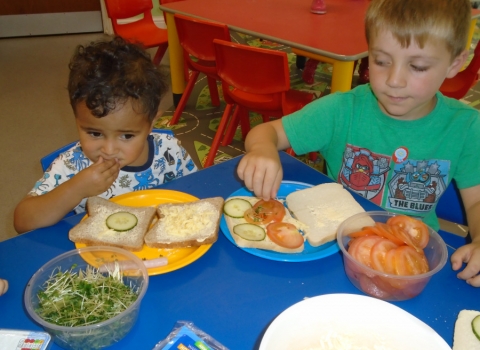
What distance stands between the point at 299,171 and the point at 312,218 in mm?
276

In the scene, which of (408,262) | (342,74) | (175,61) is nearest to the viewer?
(408,262)

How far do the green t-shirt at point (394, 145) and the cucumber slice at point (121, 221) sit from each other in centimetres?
61

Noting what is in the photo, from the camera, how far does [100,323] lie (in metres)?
0.70

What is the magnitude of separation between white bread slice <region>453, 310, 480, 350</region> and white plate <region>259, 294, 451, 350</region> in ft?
0.43

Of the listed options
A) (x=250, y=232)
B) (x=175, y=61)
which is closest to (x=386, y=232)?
(x=250, y=232)

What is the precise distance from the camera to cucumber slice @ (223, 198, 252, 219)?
105 centimetres

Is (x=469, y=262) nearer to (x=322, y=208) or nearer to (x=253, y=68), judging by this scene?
(x=322, y=208)

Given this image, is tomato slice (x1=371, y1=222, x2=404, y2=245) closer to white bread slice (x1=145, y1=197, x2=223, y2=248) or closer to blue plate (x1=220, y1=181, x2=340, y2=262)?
blue plate (x1=220, y1=181, x2=340, y2=262)

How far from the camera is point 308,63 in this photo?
14.3ft

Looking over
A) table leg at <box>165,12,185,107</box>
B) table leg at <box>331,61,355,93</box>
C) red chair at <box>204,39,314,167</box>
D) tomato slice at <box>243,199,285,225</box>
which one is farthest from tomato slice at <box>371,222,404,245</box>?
table leg at <box>165,12,185,107</box>

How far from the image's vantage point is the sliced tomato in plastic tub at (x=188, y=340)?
2.36 ft

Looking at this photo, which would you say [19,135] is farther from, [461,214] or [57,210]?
[461,214]

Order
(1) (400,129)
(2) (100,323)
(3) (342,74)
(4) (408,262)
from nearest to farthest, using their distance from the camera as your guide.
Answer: (2) (100,323) → (4) (408,262) → (1) (400,129) → (3) (342,74)

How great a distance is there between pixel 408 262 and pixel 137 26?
3.91m
